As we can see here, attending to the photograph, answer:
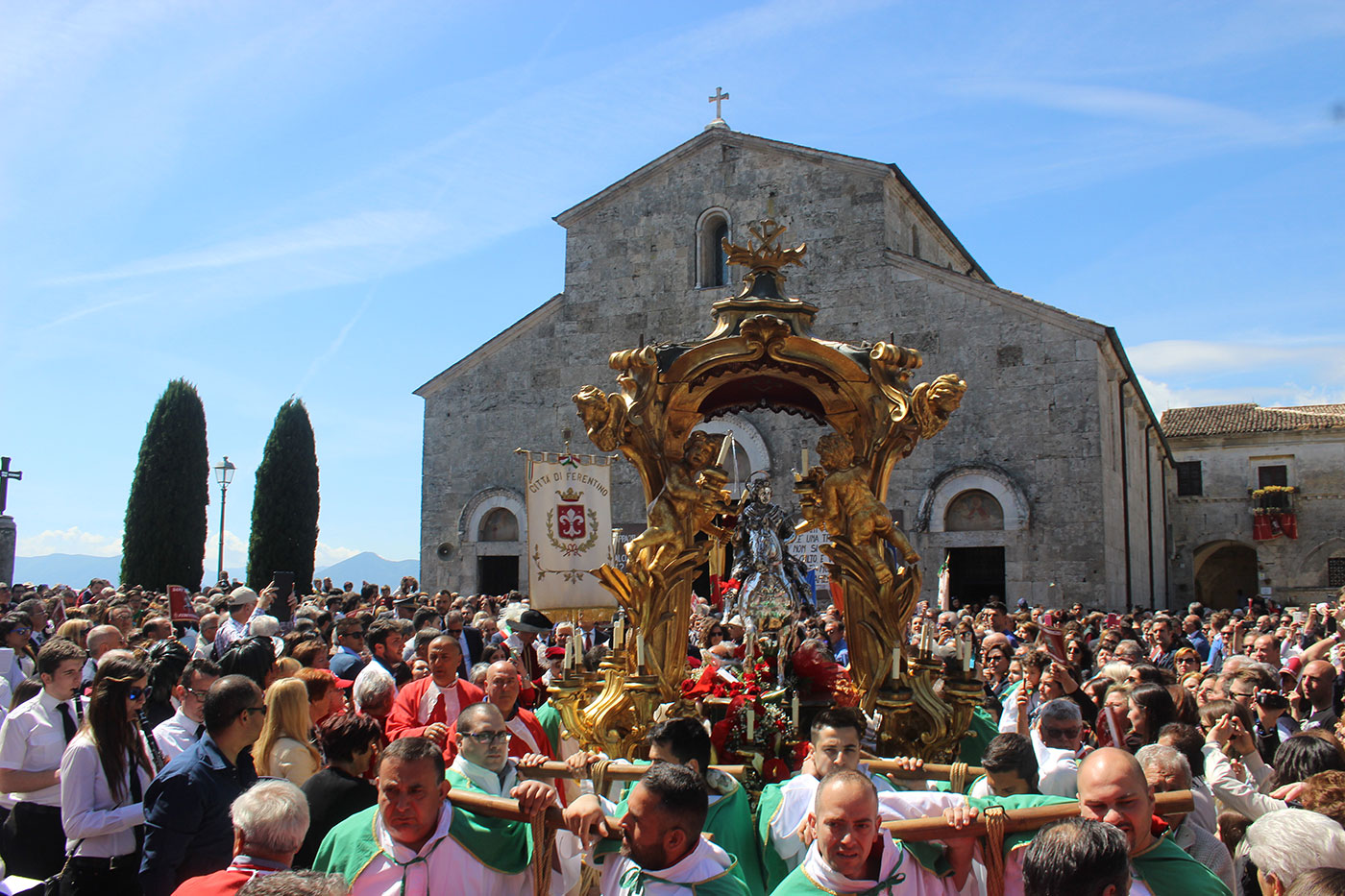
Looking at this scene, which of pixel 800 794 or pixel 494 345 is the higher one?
pixel 494 345

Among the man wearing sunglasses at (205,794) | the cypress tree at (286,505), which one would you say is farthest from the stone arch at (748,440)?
the man wearing sunglasses at (205,794)

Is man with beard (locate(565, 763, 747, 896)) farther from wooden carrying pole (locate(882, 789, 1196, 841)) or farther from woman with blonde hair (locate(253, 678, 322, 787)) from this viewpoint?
woman with blonde hair (locate(253, 678, 322, 787))

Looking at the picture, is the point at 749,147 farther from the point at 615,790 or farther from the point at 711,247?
the point at 615,790

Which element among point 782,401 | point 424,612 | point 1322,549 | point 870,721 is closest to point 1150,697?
point 870,721

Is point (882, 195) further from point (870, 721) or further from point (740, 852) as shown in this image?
point (740, 852)

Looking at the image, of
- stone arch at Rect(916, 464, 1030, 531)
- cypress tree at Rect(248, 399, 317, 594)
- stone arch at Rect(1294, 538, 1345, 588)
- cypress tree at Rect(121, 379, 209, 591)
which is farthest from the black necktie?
stone arch at Rect(1294, 538, 1345, 588)

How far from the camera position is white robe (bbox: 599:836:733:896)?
3430 mm

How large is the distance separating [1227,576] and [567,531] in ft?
105

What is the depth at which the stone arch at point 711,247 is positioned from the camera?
2323cm

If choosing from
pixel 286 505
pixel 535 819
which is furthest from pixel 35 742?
pixel 286 505

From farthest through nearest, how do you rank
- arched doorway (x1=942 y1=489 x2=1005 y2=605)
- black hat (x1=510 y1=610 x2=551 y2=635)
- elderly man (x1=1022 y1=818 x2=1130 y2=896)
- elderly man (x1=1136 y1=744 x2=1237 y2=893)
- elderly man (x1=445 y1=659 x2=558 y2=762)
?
arched doorway (x1=942 y1=489 x2=1005 y2=605) < black hat (x1=510 y1=610 x2=551 y2=635) < elderly man (x1=445 y1=659 x2=558 y2=762) < elderly man (x1=1136 y1=744 x2=1237 y2=893) < elderly man (x1=1022 y1=818 x2=1130 y2=896)

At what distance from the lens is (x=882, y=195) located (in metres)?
21.9

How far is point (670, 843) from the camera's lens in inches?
135

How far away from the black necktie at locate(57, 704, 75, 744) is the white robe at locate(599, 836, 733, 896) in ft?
10.5
